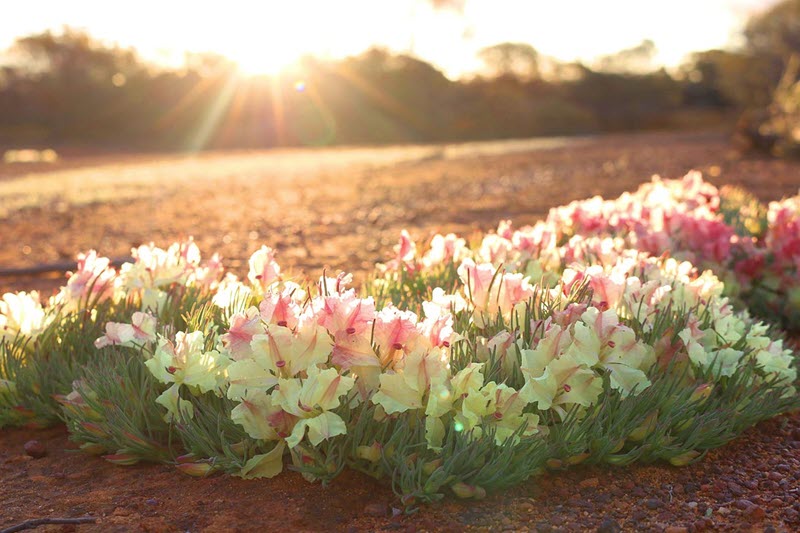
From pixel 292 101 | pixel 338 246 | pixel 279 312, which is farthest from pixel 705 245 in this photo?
pixel 292 101

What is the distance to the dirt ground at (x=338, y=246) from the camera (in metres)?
2.10

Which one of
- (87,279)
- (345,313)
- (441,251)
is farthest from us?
(441,251)

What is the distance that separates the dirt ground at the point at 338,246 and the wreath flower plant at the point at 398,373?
0.25ft

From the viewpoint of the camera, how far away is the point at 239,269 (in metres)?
5.23

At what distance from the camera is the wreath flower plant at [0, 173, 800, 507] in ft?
6.81

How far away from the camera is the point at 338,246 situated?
6.04 m

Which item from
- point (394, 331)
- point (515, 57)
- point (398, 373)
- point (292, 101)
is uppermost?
point (515, 57)

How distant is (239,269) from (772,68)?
33.2 m

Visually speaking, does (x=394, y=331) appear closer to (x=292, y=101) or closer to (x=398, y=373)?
(x=398, y=373)

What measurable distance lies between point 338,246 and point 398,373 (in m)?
3.99

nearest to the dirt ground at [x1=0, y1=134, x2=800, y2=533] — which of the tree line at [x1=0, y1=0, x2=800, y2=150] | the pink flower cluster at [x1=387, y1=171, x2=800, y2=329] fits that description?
the pink flower cluster at [x1=387, y1=171, x2=800, y2=329]

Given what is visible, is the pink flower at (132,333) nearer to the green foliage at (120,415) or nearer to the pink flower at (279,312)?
the green foliage at (120,415)

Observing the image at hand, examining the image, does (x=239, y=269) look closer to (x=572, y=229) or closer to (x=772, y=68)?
(x=572, y=229)

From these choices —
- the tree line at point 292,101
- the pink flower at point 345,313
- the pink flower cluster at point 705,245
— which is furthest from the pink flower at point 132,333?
the tree line at point 292,101
